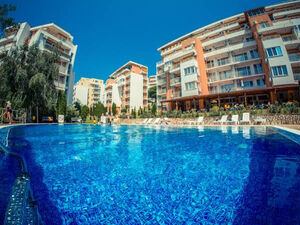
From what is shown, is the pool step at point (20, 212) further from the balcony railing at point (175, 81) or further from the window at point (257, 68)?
the window at point (257, 68)

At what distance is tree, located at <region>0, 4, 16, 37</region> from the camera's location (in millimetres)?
6609

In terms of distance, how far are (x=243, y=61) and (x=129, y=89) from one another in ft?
96.9

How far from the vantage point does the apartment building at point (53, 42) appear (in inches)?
947

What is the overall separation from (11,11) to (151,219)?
1122cm

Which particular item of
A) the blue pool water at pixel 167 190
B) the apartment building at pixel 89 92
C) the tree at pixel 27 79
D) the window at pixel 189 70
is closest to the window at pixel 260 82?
the window at pixel 189 70

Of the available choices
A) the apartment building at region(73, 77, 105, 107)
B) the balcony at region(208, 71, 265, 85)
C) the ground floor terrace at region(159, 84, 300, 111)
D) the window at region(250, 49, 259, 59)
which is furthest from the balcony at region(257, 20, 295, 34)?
the apartment building at region(73, 77, 105, 107)

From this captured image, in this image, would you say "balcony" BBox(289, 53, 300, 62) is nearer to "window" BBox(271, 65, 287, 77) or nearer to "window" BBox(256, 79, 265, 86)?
"window" BBox(271, 65, 287, 77)

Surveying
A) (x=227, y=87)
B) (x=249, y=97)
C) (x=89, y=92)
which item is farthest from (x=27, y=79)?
(x=89, y=92)

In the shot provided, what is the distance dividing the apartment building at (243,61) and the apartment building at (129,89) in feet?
52.6

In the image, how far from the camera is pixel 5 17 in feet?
22.7

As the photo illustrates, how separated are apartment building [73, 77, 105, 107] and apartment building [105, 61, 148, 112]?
10837 millimetres

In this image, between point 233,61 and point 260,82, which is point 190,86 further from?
point 260,82

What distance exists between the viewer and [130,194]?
6.64ft

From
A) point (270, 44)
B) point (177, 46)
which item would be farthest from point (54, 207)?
point (177, 46)
